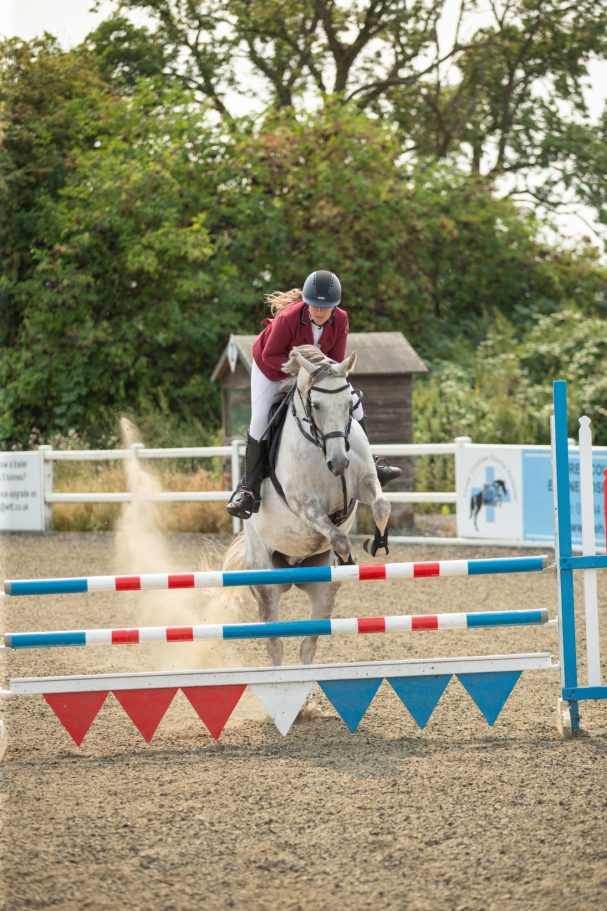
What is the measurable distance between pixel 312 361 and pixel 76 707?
195cm

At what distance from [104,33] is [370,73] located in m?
6.15

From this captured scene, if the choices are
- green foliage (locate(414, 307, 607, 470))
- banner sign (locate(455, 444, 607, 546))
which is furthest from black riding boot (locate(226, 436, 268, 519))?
green foliage (locate(414, 307, 607, 470))

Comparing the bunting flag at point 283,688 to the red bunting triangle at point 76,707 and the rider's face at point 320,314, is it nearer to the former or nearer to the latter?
the red bunting triangle at point 76,707

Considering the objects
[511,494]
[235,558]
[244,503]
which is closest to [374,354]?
[511,494]

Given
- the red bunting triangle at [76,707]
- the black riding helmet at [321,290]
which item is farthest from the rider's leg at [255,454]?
the red bunting triangle at [76,707]

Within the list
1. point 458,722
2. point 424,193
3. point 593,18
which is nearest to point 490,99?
point 593,18

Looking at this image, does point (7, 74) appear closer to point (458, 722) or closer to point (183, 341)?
point (183, 341)

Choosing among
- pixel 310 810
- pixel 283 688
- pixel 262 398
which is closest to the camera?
pixel 310 810

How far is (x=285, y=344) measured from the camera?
19.7 ft

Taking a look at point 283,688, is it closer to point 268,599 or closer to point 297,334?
point 268,599

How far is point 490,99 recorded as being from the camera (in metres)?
26.4

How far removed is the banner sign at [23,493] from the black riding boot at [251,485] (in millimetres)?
9248

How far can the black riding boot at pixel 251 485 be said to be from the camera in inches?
237

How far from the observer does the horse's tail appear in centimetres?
668
